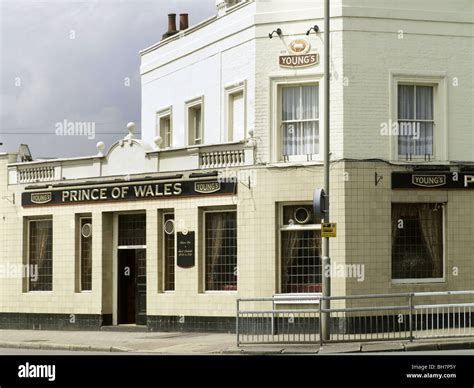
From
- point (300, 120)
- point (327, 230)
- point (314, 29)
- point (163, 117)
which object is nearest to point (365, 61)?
point (314, 29)

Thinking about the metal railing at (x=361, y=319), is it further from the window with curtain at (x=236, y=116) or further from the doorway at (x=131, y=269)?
the window with curtain at (x=236, y=116)

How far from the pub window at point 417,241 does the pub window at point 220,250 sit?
4209 mm

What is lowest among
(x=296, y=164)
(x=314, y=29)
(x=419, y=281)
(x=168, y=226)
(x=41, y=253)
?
(x=419, y=281)

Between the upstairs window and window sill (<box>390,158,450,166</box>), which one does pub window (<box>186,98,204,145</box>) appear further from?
window sill (<box>390,158,450,166</box>)

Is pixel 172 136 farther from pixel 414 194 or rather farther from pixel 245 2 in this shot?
pixel 414 194

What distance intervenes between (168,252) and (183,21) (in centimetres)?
949

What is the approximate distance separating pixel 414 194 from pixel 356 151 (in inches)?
73.4

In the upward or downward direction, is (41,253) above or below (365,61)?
below

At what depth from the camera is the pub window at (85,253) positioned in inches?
1265

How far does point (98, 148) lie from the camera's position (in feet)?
107

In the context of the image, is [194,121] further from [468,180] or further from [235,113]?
[468,180]

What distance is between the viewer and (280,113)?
28375 millimetres

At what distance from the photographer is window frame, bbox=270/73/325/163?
27922 millimetres
